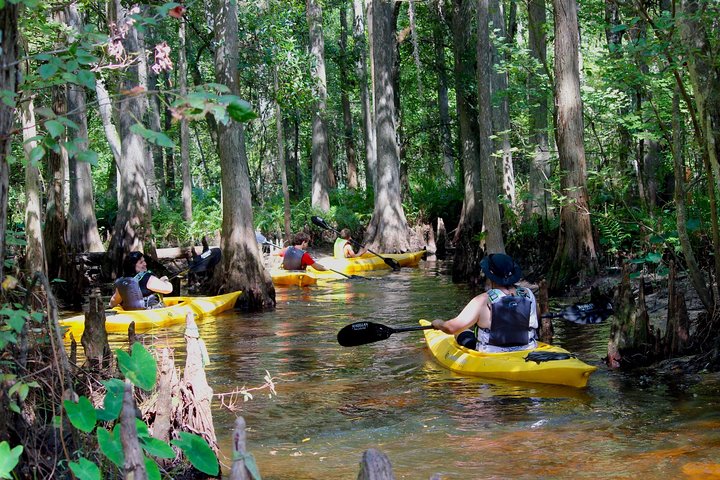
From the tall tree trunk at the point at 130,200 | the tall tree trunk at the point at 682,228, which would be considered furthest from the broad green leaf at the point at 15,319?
the tall tree trunk at the point at 130,200

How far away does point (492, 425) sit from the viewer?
7.21 meters

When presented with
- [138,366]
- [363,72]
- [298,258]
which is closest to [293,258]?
[298,258]

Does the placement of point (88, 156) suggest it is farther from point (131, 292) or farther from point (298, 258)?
point (298, 258)

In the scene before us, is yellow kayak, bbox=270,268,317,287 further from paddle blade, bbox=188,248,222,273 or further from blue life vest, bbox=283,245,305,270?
paddle blade, bbox=188,248,222,273

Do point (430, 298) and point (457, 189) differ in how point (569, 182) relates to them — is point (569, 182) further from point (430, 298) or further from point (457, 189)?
point (457, 189)

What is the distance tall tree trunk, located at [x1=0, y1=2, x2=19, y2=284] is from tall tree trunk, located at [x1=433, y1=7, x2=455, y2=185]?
23388 millimetres

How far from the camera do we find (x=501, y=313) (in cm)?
838

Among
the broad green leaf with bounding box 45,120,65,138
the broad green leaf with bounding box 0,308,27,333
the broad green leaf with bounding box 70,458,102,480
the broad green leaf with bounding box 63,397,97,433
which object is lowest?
the broad green leaf with bounding box 70,458,102,480

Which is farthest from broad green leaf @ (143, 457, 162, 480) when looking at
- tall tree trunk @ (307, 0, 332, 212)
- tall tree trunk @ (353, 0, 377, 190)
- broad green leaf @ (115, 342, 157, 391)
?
tall tree trunk @ (353, 0, 377, 190)

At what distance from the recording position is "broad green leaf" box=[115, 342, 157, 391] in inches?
149

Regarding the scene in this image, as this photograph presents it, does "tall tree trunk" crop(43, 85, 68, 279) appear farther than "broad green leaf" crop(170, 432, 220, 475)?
Yes

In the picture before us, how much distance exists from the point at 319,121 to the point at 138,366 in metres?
25.1

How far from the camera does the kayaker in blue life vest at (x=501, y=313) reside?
817 cm

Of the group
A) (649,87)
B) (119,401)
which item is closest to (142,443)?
(119,401)
